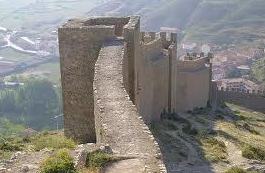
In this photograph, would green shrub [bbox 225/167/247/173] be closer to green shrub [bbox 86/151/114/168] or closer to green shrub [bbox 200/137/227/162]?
green shrub [bbox 200/137/227/162]

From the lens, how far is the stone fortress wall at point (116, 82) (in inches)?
357

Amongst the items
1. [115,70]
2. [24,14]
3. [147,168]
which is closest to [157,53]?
[115,70]

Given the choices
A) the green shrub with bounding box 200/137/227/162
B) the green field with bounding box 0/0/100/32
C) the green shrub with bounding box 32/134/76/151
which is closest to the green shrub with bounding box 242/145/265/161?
the green shrub with bounding box 200/137/227/162

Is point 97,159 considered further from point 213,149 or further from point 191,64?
point 191,64

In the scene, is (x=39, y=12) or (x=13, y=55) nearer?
(x=13, y=55)

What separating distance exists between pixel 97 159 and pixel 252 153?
12559 mm

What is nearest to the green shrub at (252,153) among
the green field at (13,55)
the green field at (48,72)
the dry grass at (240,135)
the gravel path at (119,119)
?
the dry grass at (240,135)

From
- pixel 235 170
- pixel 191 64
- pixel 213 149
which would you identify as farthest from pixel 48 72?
pixel 235 170

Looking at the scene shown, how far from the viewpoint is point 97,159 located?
7969 mm

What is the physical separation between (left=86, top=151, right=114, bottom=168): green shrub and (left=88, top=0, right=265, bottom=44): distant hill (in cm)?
9276

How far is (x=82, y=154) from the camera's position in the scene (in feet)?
26.6

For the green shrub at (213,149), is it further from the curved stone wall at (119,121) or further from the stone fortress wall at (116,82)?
the curved stone wall at (119,121)

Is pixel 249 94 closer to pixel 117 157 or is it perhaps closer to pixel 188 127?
pixel 188 127

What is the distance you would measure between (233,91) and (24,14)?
383 feet
